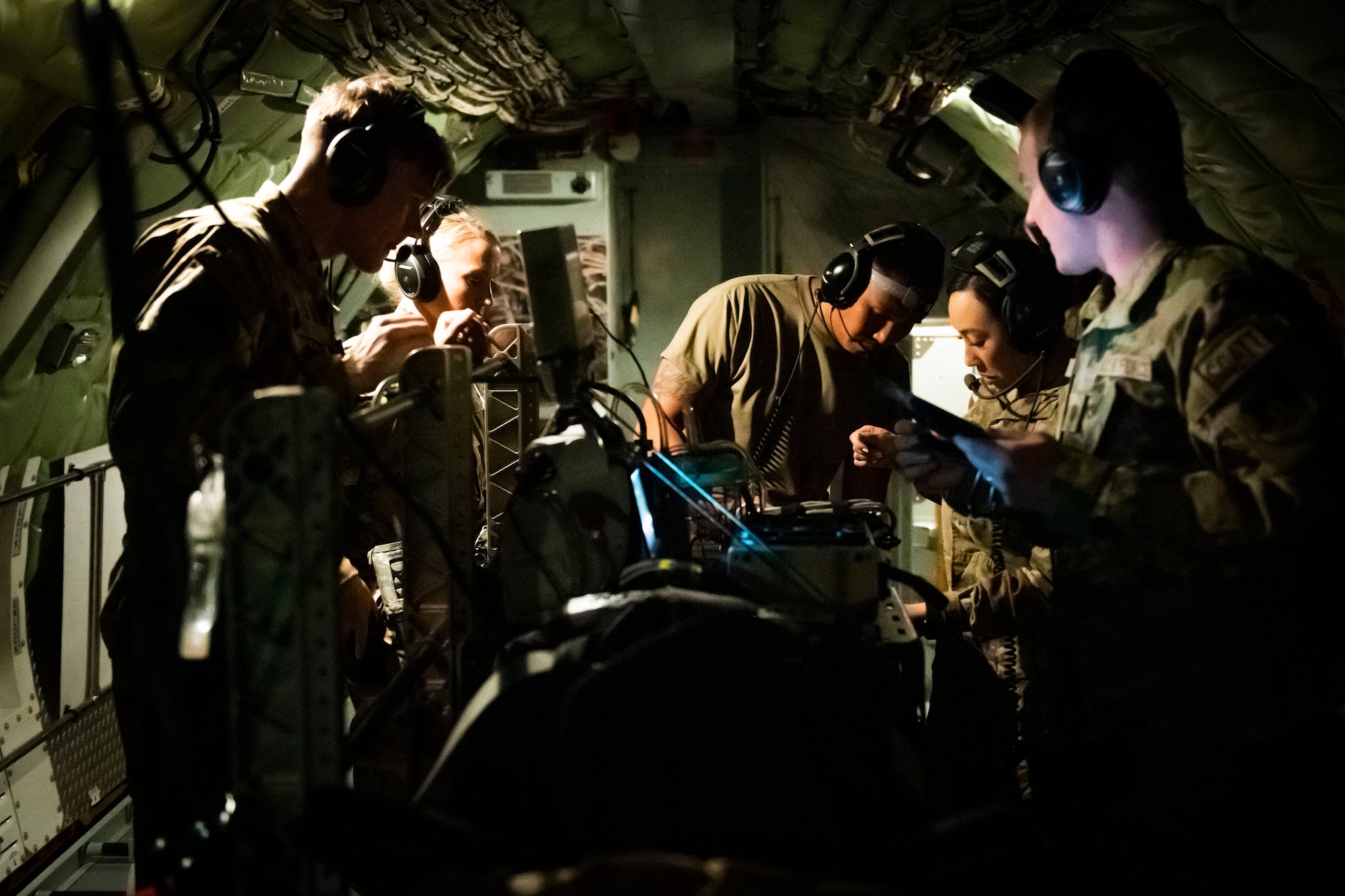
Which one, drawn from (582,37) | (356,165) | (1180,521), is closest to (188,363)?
(356,165)

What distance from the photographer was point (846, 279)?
9.85 feet

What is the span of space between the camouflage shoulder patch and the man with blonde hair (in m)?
1.47

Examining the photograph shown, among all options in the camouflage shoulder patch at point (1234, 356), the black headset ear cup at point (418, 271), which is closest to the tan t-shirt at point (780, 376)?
the black headset ear cup at point (418, 271)

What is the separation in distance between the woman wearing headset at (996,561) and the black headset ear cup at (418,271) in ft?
4.55

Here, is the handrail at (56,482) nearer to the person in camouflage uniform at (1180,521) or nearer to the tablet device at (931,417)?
the tablet device at (931,417)

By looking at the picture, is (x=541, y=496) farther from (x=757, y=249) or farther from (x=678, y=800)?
(x=757, y=249)

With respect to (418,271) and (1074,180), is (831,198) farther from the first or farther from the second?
(1074,180)

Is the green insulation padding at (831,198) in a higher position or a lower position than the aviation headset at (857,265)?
higher

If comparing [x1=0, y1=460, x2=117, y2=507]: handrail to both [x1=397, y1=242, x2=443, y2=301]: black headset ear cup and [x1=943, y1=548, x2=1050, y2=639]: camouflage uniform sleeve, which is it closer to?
[x1=397, y1=242, x2=443, y2=301]: black headset ear cup

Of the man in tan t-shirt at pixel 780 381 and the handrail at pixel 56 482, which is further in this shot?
the man in tan t-shirt at pixel 780 381

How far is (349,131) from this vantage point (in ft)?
7.32

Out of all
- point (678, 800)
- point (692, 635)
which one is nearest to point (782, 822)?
point (678, 800)

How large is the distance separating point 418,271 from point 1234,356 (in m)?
2.33

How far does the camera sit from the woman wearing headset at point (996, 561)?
2213mm
